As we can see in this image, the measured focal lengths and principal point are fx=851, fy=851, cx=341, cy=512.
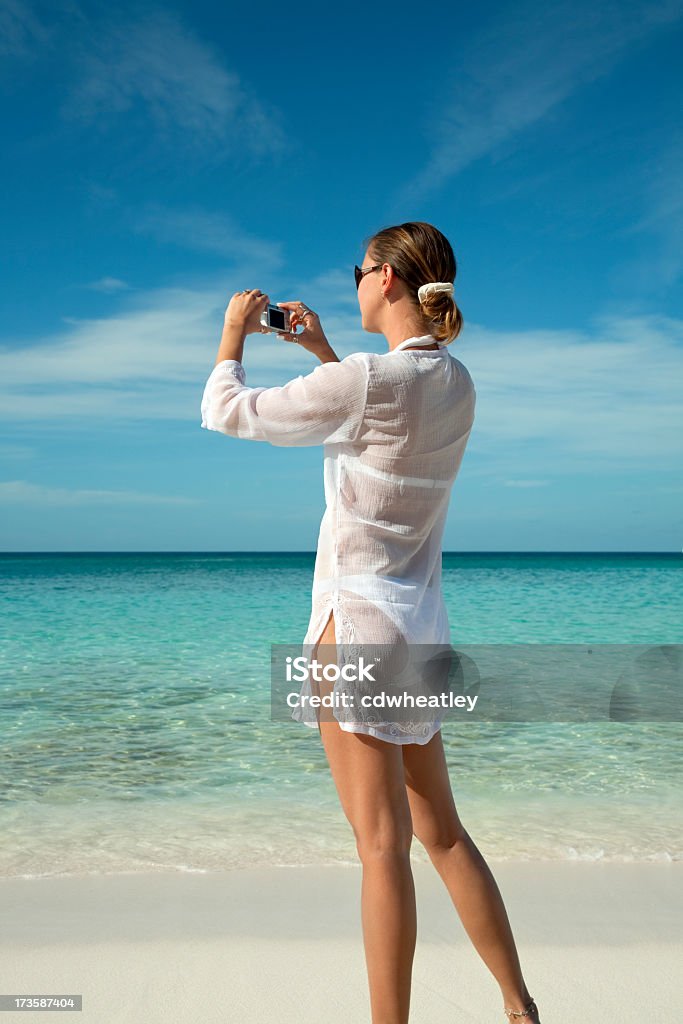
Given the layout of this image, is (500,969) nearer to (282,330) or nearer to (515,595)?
(282,330)

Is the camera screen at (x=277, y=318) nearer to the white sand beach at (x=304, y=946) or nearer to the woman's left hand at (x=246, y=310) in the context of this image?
the woman's left hand at (x=246, y=310)

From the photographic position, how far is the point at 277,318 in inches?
74.4

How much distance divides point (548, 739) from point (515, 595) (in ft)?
54.4

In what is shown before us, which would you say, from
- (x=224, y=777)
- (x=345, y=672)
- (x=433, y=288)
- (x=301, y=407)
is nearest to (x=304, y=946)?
(x=345, y=672)

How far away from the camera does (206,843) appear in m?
3.87

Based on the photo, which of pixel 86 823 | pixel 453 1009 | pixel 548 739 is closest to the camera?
pixel 453 1009

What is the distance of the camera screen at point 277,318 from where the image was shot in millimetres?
1872

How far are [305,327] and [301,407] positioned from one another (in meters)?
0.43

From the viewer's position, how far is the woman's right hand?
6.36 ft

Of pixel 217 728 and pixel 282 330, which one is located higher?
pixel 282 330

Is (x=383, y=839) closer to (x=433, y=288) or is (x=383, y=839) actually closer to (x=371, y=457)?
(x=371, y=457)

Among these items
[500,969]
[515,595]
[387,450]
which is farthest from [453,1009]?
[515,595]

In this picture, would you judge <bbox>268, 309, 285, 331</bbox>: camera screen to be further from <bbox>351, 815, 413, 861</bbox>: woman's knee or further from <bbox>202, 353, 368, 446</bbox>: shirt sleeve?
<bbox>351, 815, 413, 861</bbox>: woman's knee

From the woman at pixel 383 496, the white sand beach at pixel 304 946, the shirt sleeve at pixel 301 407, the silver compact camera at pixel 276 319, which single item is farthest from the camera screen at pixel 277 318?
the white sand beach at pixel 304 946
